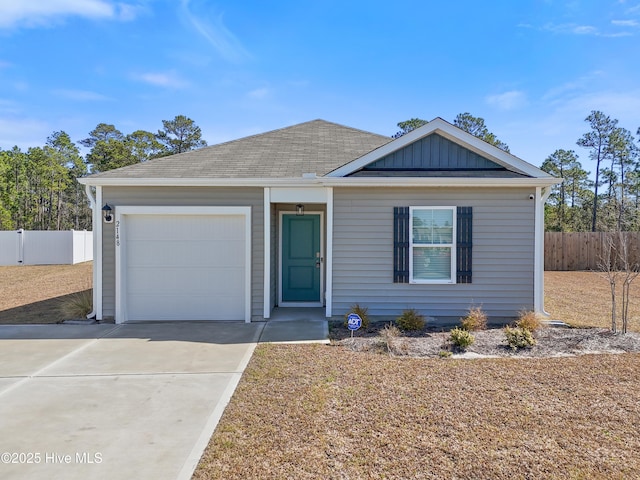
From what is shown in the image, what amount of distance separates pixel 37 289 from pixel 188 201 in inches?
312

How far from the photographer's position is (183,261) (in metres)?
7.62

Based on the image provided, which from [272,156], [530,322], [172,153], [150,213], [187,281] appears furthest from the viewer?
[172,153]

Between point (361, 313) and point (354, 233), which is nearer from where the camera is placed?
point (361, 313)

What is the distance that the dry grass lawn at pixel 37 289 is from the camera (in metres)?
→ 8.22

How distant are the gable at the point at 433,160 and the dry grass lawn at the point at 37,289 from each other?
7.08 metres

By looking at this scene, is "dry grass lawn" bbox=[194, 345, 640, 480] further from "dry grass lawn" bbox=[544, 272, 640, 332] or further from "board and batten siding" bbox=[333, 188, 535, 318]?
"dry grass lawn" bbox=[544, 272, 640, 332]

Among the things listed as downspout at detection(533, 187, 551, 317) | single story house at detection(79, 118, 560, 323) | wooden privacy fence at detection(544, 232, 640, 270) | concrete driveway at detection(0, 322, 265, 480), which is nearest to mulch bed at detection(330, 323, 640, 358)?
downspout at detection(533, 187, 551, 317)

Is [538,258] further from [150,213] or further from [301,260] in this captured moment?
[150,213]

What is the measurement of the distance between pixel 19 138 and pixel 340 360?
39101 mm

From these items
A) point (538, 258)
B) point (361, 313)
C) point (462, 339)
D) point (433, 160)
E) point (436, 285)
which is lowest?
point (462, 339)

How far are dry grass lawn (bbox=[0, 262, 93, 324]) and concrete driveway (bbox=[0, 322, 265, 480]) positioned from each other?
1.48 m

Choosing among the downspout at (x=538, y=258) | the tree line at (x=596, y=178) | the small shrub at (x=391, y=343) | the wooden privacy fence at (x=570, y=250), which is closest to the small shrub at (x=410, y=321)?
the small shrub at (x=391, y=343)

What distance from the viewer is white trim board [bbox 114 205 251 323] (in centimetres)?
742

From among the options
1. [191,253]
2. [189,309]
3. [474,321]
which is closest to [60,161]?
[191,253]
